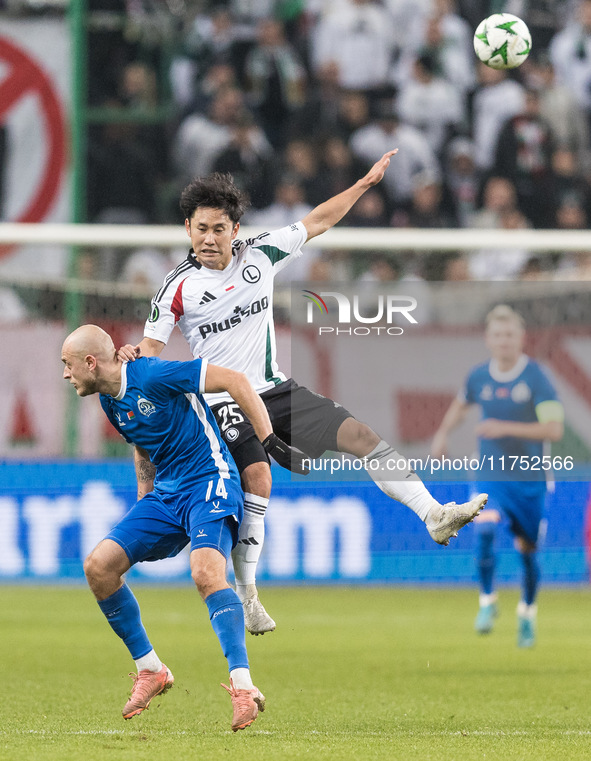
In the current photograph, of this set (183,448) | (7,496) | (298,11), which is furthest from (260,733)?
(298,11)

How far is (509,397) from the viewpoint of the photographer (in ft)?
32.6

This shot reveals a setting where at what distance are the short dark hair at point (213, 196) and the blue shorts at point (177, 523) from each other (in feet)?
4.55

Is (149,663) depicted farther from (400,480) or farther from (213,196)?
(213,196)

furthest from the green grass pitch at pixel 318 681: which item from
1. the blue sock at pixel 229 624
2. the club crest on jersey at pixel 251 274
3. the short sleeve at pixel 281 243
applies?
the short sleeve at pixel 281 243

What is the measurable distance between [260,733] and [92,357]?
6.14 feet

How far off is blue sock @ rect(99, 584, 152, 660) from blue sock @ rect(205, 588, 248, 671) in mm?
503

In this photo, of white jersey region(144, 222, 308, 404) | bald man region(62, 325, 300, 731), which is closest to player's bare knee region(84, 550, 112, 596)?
bald man region(62, 325, 300, 731)

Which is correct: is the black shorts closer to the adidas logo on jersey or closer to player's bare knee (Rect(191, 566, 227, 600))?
the adidas logo on jersey

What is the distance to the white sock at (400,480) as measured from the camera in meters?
6.52

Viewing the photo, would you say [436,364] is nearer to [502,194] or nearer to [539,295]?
[539,295]

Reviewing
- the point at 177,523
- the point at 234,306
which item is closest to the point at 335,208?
the point at 234,306

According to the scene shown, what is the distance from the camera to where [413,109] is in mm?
14852

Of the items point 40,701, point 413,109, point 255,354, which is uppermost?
point 413,109

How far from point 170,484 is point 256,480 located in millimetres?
792
